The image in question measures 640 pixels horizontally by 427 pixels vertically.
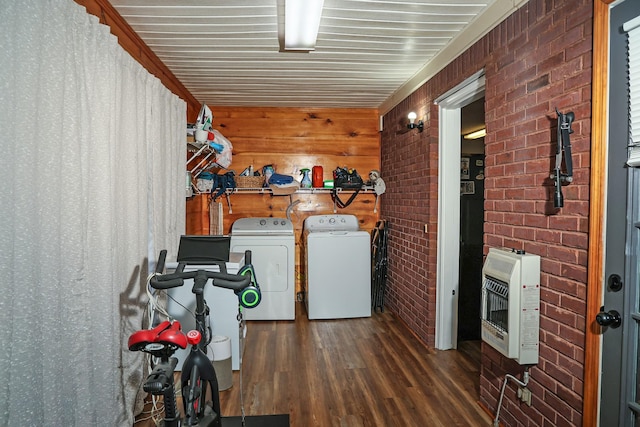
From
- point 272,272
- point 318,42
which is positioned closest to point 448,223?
point 318,42

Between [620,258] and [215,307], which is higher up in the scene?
[620,258]

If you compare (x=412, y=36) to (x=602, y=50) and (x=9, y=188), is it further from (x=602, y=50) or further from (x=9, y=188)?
(x=9, y=188)

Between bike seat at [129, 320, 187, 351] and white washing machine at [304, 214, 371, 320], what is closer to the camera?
bike seat at [129, 320, 187, 351]

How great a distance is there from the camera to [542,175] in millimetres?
1910

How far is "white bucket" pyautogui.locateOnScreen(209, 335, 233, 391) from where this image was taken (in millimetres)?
2676

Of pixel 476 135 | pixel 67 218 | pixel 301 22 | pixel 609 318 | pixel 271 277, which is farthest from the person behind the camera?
pixel 476 135

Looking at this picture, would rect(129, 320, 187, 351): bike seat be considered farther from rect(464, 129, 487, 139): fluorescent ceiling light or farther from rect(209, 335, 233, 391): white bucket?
rect(464, 129, 487, 139): fluorescent ceiling light

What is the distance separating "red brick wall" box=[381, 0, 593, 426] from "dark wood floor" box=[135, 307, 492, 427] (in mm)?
383

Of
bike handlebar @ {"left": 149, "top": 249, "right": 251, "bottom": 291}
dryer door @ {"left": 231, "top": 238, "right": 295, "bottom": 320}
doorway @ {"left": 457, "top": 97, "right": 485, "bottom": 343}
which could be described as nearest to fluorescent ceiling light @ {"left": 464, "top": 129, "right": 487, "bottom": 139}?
doorway @ {"left": 457, "top": 97, "right": 485, "bottom": 343}

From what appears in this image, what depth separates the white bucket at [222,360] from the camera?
268cm

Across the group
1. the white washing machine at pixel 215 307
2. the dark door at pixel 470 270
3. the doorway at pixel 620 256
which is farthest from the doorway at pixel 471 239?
the white washing machine at pixel 215 307

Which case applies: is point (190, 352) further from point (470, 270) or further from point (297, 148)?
point (297, 148)

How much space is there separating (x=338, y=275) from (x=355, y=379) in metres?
1.46

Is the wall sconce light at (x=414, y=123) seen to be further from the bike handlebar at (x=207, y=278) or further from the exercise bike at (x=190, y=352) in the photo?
the bike handlebar at (x=207, y=278)
